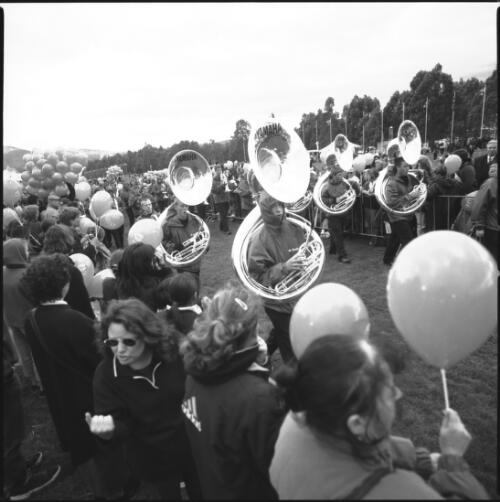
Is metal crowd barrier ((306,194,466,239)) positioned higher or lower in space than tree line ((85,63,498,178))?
lower

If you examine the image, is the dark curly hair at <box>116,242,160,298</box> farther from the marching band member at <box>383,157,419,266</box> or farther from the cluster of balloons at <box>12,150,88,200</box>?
the cluster of balloons at <box>12,150,88,200</box>

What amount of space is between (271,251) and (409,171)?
5.72 meters

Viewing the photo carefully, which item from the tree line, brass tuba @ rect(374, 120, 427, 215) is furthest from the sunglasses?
the tree line

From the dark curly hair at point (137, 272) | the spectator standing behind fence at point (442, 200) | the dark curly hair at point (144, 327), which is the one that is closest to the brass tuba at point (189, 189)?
the dark curly hair at point (137, 272)

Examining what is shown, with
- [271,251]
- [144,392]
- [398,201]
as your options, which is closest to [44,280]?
[144,392]

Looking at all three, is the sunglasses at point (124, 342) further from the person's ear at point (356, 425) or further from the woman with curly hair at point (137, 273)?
the person's ear at point (356, 425)

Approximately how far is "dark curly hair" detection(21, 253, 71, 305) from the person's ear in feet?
7.64

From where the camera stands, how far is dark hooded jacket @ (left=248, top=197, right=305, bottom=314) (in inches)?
131

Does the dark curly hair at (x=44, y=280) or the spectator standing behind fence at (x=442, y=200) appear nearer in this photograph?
the dark curly hair at (x=44, y=280)

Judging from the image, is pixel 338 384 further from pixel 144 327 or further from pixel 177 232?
pixel 177 232

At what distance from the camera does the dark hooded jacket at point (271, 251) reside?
3.33 m

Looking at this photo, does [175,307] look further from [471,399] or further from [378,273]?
[378,273]

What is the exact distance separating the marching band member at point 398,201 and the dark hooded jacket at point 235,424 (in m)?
6.00

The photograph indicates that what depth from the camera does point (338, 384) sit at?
1129 mm
